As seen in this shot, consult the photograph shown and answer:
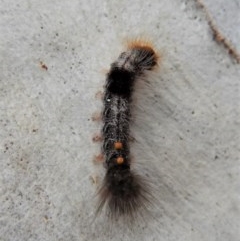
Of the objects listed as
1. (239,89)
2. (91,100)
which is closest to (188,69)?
(239,89)

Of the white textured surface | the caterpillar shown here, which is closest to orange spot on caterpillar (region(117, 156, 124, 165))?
the caterpillar

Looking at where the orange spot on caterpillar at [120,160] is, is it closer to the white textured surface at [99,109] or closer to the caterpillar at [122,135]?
the caterpillar at [122,135]

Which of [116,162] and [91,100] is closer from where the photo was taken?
[116,162]

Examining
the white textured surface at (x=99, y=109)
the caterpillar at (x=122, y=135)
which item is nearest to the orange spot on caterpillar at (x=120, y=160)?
the caterpillar at (x=122, y=135)

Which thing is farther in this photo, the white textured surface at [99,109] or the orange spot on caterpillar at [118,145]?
the white textured surface at [99,109]

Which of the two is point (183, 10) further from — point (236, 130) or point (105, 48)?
point (236, 130)

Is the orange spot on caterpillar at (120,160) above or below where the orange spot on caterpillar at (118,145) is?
below
